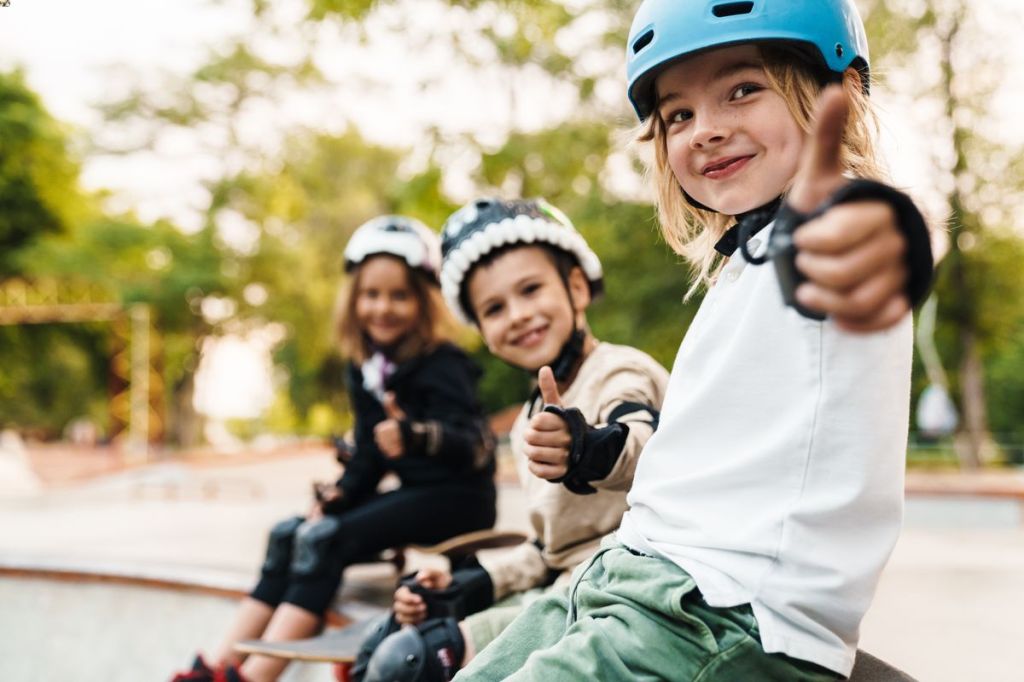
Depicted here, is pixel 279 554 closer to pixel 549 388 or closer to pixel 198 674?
pixel 198 674

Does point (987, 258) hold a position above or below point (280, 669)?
above

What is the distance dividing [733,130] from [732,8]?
0.20m

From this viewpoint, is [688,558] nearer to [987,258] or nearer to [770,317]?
[770,317]

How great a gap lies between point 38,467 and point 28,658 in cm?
1712

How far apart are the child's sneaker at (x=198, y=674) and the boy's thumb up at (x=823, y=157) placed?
231 centimetres

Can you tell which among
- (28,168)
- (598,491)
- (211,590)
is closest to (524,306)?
(598,491)

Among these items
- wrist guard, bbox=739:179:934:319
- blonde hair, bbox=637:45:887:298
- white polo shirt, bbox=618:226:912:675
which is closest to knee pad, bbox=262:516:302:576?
blonde hair, bbox=637:45:887:298

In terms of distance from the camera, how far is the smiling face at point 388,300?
11.2 ft

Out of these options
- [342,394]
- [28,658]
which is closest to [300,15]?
[28,658]

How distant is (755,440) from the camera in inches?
48.9

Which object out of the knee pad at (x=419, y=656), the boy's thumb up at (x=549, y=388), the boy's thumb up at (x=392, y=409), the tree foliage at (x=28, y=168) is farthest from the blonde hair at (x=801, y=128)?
the tree foliage at (x=28, y=168)

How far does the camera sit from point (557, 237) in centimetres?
238

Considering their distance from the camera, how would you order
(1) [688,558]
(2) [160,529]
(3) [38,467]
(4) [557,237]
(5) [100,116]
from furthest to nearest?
(5) [100,116] → (3) [38,467] → (2) [160,529] → (4) [557,237] → (1) [688,558]

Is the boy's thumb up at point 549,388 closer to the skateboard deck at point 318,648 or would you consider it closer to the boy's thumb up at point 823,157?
the boy's thumb up at point 823,157
